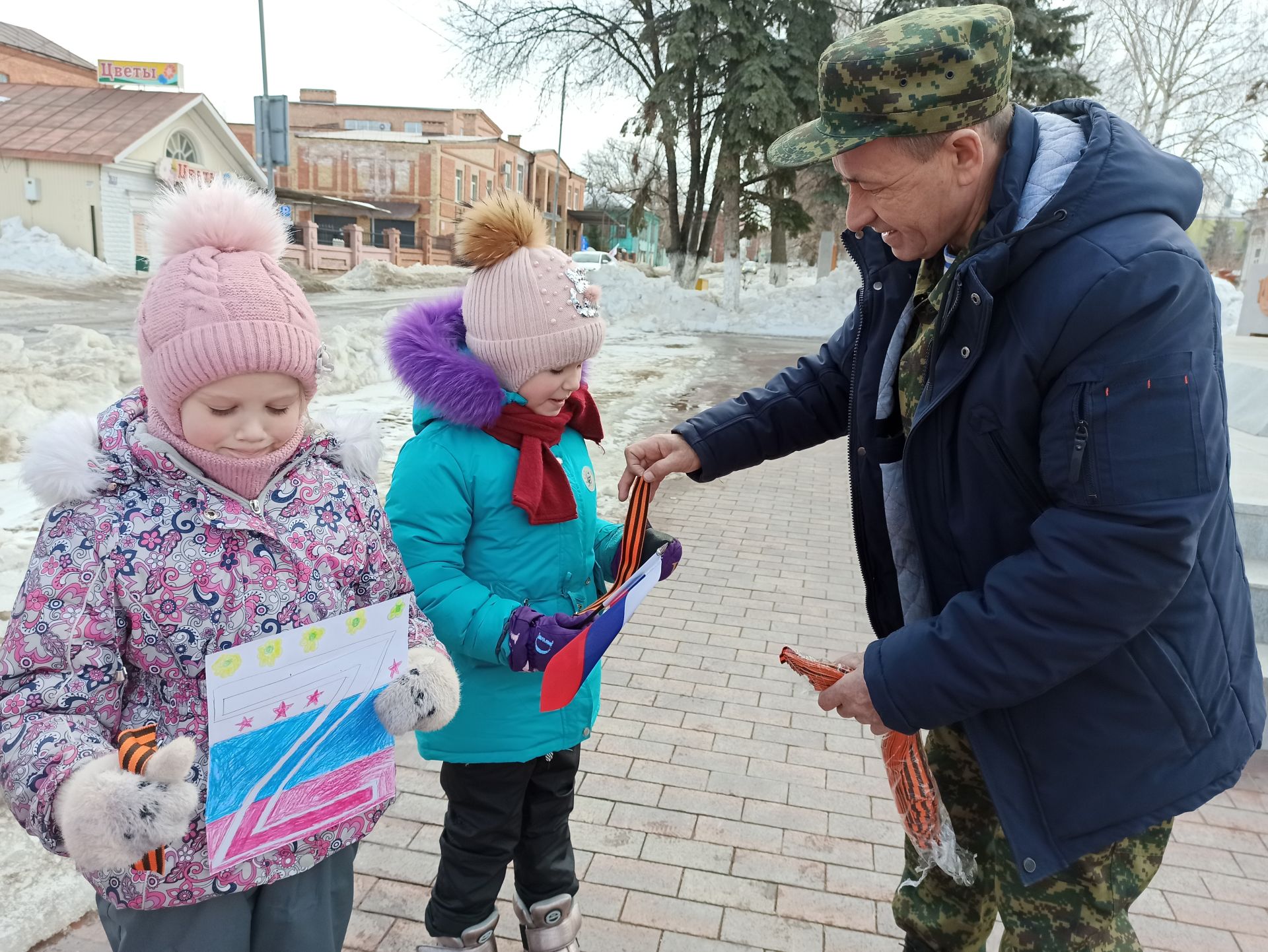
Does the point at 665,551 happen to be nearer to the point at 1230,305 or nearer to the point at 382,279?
the point at 1230,305

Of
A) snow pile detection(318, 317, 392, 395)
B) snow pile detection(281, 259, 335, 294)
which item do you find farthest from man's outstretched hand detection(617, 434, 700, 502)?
snow pile detection(281, 259, 335, 294)

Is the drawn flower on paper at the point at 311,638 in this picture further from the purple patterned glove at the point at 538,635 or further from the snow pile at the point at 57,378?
the snow pile at the point at 57,378

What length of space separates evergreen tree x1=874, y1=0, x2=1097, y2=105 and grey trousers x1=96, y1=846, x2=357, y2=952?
75.7 feet

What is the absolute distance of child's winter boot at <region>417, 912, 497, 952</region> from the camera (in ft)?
7.69

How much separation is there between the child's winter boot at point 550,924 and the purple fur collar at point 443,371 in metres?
1.30

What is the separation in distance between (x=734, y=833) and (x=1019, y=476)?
1.88 m

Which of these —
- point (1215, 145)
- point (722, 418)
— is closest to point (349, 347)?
point (722, 418)

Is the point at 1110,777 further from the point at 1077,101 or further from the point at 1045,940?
the point at 1077,101

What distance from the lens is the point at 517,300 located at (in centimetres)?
216

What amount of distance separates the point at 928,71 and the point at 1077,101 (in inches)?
15.9

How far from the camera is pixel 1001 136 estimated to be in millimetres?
1774

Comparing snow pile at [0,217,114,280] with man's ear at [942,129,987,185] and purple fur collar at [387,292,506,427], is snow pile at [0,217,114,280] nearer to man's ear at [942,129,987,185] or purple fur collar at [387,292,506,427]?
purple fur collar at [387,292,506,427]

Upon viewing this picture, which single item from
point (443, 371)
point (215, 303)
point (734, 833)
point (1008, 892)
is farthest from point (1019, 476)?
point (734, 833)

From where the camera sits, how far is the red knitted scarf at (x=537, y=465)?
2123 millimetres
